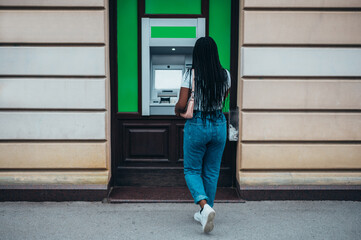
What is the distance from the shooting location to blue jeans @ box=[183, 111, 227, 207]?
3.30 m

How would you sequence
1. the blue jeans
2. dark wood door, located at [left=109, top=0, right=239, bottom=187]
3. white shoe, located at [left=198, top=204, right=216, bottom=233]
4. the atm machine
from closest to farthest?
1. white shoe, located at [left=198, top=204, right=216, bottom=233]
2. the blue jeans
3. the atm machine
4. dark wood door, located at [left=109, top=0, right=239, bottom=187]

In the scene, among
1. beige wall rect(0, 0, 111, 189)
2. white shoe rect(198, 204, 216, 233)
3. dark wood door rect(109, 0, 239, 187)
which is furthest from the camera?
dark wood door rect(109, 0, 239, 187)

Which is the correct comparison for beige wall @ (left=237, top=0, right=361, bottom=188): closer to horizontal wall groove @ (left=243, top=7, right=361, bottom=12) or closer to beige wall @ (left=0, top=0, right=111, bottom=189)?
horizontal wall groove @ (left=243, top=7, right=361, bottom=12)

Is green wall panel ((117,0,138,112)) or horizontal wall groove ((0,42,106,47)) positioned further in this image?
green wall panel ((117,0,138,112))

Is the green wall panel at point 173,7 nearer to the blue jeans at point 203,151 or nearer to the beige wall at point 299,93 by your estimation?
the beige wall at point 299,93

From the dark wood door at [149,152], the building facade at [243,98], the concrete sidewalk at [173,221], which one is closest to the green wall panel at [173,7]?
the building facade at [243,98]

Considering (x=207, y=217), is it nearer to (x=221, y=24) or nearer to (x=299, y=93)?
(x=299, y=93)

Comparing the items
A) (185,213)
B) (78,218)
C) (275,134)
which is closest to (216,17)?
(275,134)

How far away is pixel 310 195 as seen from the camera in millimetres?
4344

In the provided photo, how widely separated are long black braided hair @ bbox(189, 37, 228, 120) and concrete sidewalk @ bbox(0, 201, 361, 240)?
1199 mm

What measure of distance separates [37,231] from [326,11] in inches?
162

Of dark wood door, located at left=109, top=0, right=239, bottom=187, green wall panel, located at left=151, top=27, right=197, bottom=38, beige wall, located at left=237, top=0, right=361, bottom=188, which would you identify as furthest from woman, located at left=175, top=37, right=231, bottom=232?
dark wood door, located at left=109, top=0, right=239, bottom=187

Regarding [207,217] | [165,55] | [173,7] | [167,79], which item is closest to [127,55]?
[165,55]

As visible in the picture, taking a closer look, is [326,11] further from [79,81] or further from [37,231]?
[37,231]
